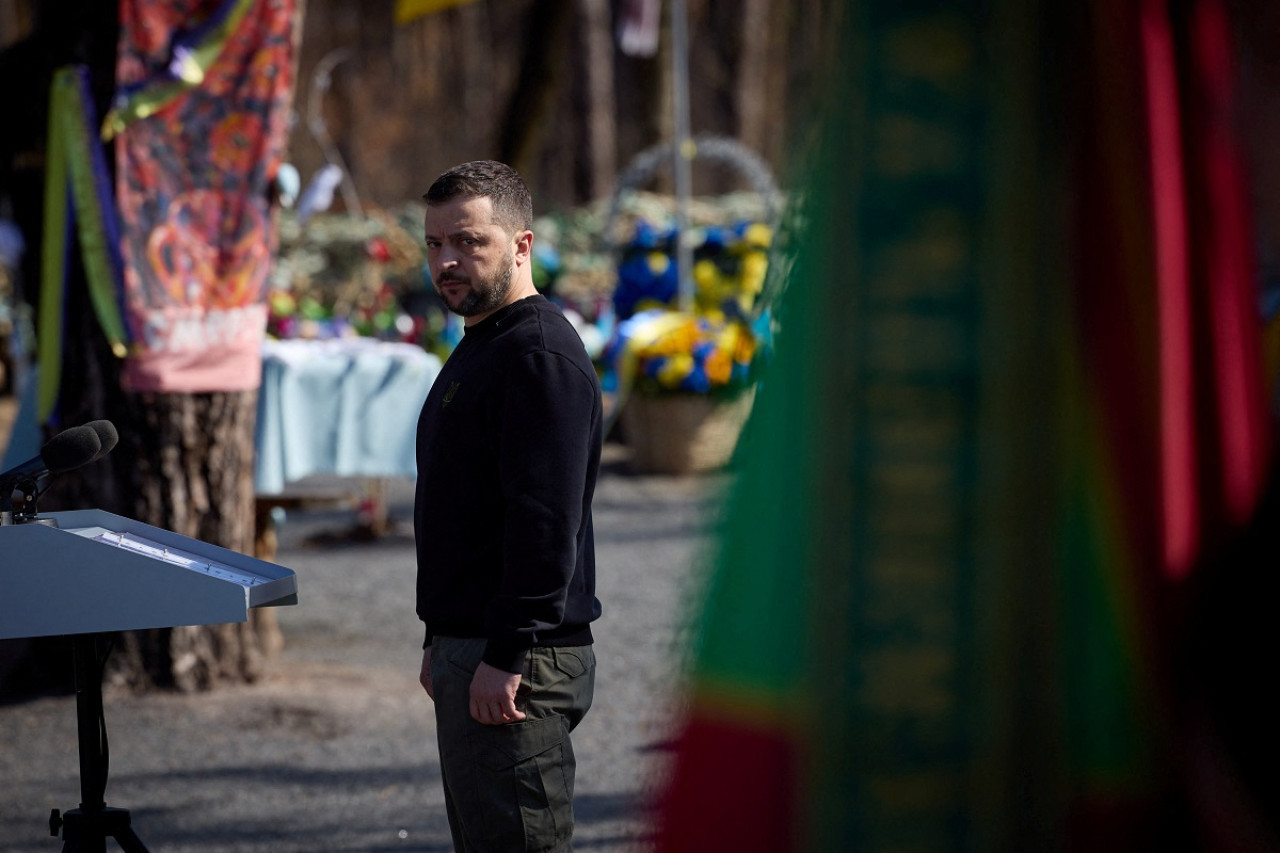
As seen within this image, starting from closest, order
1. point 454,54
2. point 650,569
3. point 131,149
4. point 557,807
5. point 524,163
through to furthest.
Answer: point 557,807, point 131,149, point 650,569, point 524,163, point 454,54

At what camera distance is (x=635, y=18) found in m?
12.7

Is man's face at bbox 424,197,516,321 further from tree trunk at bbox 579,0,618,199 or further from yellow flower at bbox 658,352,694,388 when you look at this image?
tree trunk at bbox 579,0,618,199

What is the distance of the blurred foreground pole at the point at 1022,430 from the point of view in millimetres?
827

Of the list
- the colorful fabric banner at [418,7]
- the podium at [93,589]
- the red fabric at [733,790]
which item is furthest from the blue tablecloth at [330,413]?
the red fabric at [733,790]

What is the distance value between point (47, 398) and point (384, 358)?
167 cm

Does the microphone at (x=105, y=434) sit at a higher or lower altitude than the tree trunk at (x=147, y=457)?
higher

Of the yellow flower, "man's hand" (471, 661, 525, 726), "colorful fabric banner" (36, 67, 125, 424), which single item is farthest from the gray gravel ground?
the yellow flower

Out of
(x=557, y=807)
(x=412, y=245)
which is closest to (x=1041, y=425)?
(x=557, y=807)

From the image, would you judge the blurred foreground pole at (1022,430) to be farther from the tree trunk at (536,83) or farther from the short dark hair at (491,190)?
the tree trunk at (536,83)

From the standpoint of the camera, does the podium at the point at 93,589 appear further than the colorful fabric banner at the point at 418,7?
No

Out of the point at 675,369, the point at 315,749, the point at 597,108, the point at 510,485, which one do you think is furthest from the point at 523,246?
the point at 597,108

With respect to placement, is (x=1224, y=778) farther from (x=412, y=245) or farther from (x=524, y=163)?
(x=412, y=245)

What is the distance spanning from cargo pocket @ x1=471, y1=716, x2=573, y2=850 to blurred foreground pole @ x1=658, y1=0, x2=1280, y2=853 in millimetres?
1503

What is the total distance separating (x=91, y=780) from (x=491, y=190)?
1.32 meters
